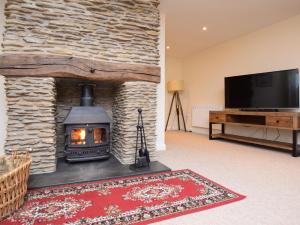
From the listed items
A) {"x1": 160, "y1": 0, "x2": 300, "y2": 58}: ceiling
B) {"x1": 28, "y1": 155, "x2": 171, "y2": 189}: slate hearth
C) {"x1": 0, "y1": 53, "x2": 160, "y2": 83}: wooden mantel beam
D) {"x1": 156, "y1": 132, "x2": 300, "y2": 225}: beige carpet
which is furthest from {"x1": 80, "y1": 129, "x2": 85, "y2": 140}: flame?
{"x1": 160, "y1": 0, "x2": 300, "y2": 58}: ceiling

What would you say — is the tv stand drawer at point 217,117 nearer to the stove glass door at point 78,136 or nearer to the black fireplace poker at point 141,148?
the black fireplace poker at point 141,148

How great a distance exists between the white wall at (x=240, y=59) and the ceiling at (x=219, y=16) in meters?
0.19

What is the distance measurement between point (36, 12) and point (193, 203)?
2442mm

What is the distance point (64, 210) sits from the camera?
142cm

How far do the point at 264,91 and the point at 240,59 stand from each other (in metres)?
1.12

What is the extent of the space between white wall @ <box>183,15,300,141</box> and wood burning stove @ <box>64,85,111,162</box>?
3.18m

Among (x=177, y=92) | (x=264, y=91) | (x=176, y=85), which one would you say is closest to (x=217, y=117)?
(x=264, y=91)

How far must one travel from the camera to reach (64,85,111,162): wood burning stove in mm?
2451

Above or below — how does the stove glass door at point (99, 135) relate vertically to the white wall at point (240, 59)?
below

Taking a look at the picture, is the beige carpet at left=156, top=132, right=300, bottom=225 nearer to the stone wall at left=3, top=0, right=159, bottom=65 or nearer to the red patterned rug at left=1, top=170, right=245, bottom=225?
the red patterned rug at left=1, top=170, right=245, bottom=225

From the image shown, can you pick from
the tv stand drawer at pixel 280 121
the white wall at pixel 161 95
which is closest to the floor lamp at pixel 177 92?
the white wall at pixel 161 95

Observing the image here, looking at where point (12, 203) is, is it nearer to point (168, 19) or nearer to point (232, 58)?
point (168, 19)

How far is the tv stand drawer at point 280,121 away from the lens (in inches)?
117

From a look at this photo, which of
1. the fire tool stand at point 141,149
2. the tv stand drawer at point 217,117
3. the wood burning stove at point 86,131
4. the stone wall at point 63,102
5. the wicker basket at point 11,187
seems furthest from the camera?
the tv stand drawer at point 217,117
